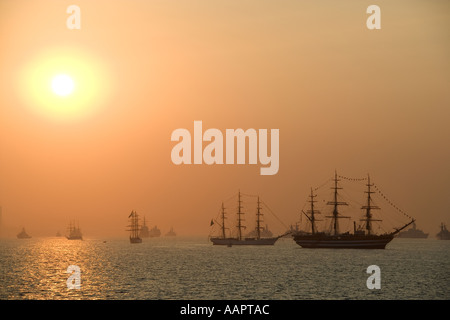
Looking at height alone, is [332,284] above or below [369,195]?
below

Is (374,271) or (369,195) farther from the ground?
(369,195)

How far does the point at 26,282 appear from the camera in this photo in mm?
70438

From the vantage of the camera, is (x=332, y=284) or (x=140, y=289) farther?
(x=332, y=284)

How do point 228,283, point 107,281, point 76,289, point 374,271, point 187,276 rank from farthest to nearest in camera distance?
point 374,271 → point 187,276 → point 107,281 → point 228,283 → point 76,289

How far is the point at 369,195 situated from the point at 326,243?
19322 mm

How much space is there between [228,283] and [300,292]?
35.4 feet

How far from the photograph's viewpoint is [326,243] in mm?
161750

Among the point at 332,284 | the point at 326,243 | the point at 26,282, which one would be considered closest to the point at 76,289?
the point at 26,282

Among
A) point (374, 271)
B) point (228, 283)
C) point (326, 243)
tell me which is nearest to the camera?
point (228, 283)
